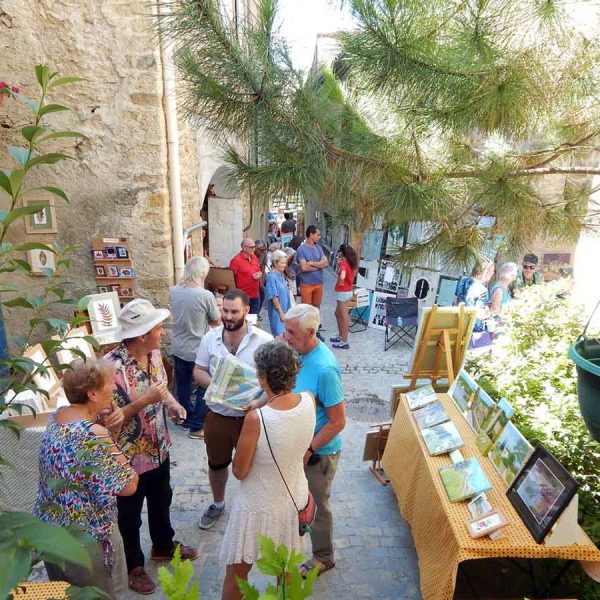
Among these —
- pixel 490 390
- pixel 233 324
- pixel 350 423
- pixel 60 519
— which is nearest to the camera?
pixel 60 519

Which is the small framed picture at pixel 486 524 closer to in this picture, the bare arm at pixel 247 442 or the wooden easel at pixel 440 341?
the bare arm at pixel 247 442

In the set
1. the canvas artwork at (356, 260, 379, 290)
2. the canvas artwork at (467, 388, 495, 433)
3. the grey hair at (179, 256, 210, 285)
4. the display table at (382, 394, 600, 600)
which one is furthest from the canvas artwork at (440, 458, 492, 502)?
the canvas artwork at (356, 260, 379, 290)

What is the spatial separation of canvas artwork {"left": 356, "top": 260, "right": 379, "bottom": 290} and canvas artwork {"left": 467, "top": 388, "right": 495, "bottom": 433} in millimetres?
5731

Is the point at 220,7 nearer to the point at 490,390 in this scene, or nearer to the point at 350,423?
the point at 490,390

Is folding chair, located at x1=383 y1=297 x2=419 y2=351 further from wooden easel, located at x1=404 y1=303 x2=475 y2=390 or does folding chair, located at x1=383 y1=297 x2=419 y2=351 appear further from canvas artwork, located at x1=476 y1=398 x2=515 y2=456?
canvas artwork, located at x1=476 y1=398 x2=515 y2=456

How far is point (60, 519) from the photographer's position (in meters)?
1.94

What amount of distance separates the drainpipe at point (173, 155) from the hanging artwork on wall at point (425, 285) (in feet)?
14.8

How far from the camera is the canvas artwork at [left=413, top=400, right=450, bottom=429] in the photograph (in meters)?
3.14

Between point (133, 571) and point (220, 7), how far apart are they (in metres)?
3.18

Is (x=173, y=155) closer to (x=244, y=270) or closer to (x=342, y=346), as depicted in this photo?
(x=244, y=270)

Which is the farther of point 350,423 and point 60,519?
point 350,423

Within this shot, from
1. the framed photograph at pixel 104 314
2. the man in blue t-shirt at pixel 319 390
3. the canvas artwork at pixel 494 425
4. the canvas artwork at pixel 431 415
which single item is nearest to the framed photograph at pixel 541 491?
the canvas artwork at pixel 494 425

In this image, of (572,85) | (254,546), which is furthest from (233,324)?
(572,85)

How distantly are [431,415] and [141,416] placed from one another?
190 centimetres
